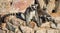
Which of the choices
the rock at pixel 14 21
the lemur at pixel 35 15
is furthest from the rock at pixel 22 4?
the rock at pixel 14 21

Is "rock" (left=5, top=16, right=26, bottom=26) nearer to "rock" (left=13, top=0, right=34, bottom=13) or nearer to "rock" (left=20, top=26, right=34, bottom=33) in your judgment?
"rock" (left=20, top=26, right=34, bottom=33)

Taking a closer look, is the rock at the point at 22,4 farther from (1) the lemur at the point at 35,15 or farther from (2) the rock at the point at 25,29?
(2) the rock at the point at 25,29

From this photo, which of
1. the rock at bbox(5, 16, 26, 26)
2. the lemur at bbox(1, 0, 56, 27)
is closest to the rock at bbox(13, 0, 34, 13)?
the lemur at bbox(1, 0, 56, 27)

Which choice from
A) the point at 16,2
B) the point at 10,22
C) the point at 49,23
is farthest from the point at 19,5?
the point at 49,23

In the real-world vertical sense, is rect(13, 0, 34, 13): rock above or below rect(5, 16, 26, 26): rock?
above

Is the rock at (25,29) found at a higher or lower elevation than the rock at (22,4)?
lower

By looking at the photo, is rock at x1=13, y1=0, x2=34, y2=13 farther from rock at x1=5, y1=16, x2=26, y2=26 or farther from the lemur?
rock at x1=5, y1=16, x2=26, y2=26

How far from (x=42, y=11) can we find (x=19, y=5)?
354mm

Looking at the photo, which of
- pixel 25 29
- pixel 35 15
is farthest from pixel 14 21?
pixel 35 15

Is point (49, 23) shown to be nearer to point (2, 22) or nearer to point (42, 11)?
point (42, 11)

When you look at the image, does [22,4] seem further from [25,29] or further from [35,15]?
[25,29]

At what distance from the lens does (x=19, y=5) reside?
3293 mm

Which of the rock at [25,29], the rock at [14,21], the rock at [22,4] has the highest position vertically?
the rock at [22,4]

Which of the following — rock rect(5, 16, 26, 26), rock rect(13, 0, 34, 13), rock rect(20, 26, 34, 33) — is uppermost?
rock rect(13, 0, 34, 13)
